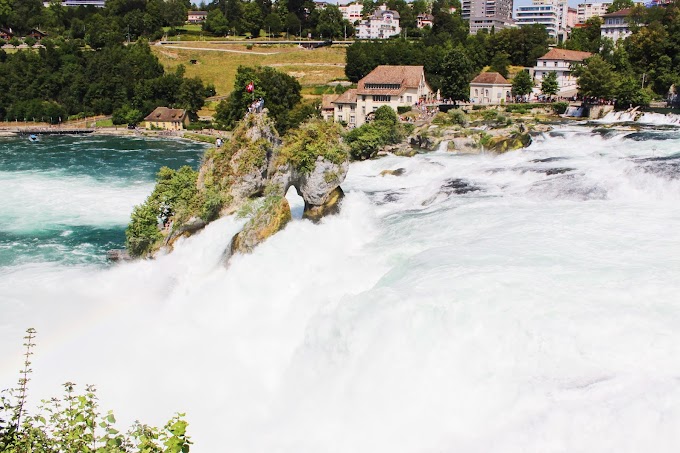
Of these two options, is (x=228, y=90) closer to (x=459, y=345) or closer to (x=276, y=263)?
(x=276, y=263)

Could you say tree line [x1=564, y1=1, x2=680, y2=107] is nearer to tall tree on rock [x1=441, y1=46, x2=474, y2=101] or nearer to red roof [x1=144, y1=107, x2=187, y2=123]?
tall tree on rock [x1=441, y1=46, x2=474, y2=101]

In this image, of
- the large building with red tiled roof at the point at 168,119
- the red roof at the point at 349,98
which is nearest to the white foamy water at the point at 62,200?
the red roof at the point at 349,98

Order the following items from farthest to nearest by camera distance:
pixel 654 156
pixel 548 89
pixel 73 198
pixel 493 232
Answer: pixel 548 89, pixel 73 198, pixel 654 156, pixel 493 232

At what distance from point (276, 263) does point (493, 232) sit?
907 cm

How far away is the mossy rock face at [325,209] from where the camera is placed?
3188 cm

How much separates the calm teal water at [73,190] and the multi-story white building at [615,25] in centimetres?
8903

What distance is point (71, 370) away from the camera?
23172 mm

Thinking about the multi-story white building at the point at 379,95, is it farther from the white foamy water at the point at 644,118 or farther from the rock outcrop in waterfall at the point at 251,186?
the rock outcrop in waterfall at the point at 251,186

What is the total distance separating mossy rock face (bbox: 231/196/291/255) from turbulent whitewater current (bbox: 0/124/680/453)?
1.96ft

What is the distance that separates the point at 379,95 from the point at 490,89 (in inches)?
617

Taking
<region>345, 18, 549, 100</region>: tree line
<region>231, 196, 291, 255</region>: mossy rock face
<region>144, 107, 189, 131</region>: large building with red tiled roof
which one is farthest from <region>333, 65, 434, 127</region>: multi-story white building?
<region>231, 196, 291, 255</region>: mossy rock face

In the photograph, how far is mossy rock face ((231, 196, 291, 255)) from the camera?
2930 centimetres

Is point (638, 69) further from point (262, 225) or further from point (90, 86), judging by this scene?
point (90, 86)

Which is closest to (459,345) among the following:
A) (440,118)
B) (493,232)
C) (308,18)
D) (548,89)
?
(493,232)
